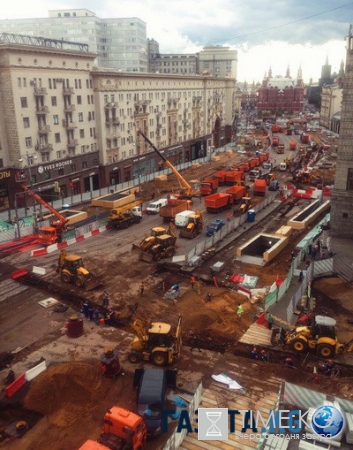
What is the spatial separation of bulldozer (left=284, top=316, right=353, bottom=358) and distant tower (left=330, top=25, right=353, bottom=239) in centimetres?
2134

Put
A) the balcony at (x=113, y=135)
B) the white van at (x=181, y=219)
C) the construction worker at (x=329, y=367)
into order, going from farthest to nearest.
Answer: the balcony at (x=113, y=135)
the white van at (x=181, y=219)
the construction worker at (x=329, y=367)

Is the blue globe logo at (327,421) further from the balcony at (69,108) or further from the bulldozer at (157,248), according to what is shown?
the balcony at (69,108)

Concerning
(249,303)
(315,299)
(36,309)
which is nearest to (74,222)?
(36,309)

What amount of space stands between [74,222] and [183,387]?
35341mm

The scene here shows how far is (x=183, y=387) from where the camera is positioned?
22.3m

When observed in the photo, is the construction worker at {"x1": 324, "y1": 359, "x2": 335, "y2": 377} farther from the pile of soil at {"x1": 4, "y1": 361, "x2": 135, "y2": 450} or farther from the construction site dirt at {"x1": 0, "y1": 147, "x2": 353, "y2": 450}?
the pile of soil at {"x1": 4, "y1": 361, "x2": 135, "y2": 450}

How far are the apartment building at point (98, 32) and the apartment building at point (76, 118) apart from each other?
166ft

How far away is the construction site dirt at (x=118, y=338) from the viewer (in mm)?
20531

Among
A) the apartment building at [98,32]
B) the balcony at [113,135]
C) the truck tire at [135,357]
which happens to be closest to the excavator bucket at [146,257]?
the truck tire at [135,357]

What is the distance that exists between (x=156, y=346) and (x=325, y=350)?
1007cm

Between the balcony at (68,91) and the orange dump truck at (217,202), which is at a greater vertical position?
the balcony at (68,91)

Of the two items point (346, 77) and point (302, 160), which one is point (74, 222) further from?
point (302, 160)

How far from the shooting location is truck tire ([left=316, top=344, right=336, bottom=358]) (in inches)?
938

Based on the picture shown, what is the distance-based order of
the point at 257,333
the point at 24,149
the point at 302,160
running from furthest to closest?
the point at 302,160 → the point at 24,149 → the point at 257,333
